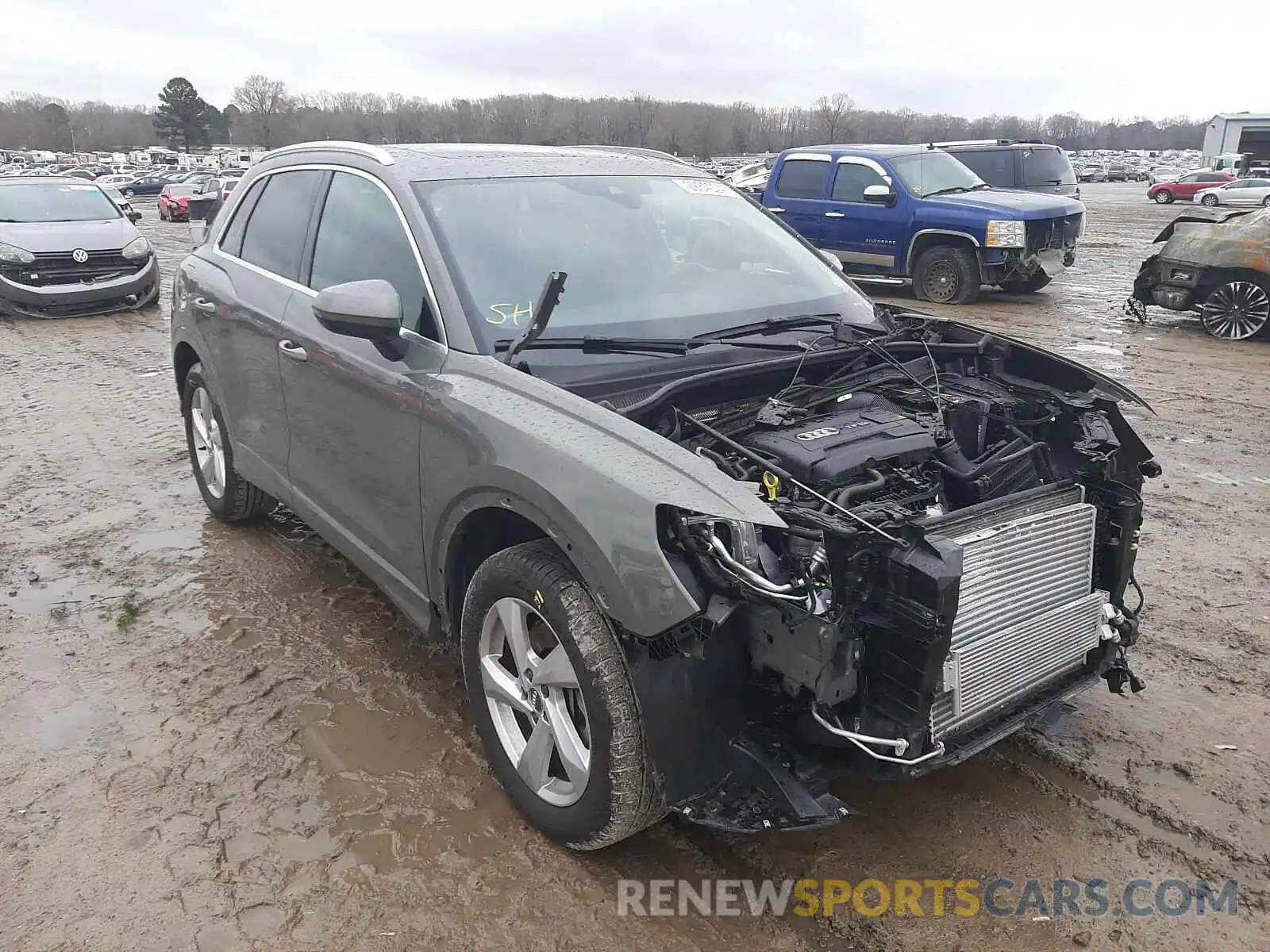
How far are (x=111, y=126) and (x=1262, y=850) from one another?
5356 inches

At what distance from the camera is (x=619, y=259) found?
3406 mm

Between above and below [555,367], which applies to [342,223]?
above

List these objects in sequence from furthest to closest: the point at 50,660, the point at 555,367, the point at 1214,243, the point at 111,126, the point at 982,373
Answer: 1. the point at 111,126
2. the point at 1214,243
3. the point at 50,660
4. the point at 982,373
5. the point at 555,367

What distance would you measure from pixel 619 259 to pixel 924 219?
965cm

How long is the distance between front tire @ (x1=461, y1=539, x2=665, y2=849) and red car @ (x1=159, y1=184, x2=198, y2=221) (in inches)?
1264

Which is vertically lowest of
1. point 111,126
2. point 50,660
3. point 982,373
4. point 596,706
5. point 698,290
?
point 50,660

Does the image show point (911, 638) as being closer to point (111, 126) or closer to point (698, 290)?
point (698, 290)

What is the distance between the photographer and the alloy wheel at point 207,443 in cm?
488

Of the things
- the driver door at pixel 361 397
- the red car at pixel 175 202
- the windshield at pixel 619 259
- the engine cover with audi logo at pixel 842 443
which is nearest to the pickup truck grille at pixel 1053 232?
the windshield at pixel 619 259

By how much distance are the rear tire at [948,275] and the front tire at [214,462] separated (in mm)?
9600

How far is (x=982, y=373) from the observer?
3.54 meters

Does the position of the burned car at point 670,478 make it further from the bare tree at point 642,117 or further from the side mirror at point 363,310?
the bare tree at point 642,117

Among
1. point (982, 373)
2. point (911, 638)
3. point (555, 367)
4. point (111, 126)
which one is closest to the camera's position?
point (911, 638)

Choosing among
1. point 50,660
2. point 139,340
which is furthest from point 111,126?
point 50,660
